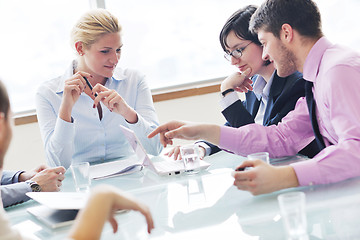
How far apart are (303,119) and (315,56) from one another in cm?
34

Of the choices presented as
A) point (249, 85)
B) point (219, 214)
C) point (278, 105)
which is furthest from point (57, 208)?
point (249, 85)

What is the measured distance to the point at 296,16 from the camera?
1.63m

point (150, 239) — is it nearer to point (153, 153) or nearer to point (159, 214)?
point (159, 214)

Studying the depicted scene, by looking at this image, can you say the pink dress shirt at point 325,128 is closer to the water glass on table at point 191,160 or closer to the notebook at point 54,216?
the water glass on table at point 191,160

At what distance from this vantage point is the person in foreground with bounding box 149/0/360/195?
4.19ft

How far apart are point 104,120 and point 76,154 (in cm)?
24

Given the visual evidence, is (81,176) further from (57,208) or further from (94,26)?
(94,26)

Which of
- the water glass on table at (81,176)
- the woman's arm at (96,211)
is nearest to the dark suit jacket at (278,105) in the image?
the water glass on table at (81,176)

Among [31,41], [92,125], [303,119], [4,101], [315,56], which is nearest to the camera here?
[4,101]

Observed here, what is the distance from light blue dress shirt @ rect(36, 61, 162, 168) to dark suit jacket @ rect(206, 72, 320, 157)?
419 millimetres

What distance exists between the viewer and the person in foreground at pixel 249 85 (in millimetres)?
1986

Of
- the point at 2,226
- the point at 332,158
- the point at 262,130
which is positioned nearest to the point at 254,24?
the point at 262,130

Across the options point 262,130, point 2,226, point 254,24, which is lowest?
point 262,130

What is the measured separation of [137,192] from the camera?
1546 mm
